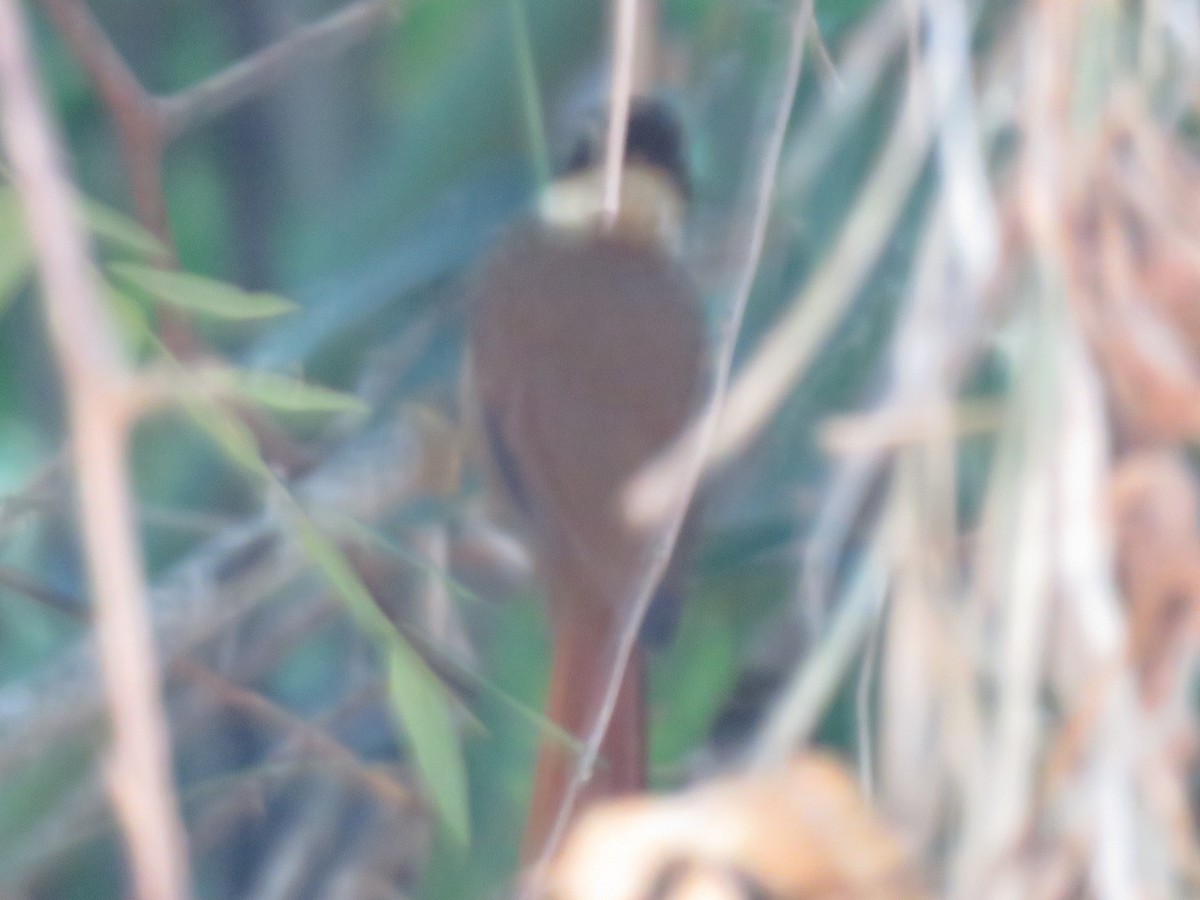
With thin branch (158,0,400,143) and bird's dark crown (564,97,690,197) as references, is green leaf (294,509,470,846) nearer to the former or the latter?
thin branch (158,0,400,143)

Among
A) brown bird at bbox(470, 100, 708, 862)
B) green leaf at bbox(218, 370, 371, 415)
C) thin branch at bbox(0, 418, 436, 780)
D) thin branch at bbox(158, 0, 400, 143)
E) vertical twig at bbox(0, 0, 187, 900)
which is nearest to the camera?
vertical twig at bbox(0, 0, 187, 900)

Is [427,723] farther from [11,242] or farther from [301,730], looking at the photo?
[301,730]

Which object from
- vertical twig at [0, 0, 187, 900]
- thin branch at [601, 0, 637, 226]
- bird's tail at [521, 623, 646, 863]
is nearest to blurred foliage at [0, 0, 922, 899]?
bird's tail at [521, 623, 646, 863]

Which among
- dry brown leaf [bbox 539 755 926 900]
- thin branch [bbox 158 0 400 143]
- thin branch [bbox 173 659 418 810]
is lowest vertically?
thin branch [bbox 173 659 418 810]

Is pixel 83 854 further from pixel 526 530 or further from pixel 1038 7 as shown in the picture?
pixel 1038 7

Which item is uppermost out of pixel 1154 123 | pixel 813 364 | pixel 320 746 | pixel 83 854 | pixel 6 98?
pixel 6 98

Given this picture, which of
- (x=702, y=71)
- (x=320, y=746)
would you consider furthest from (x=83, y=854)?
(x=702, y=71)
